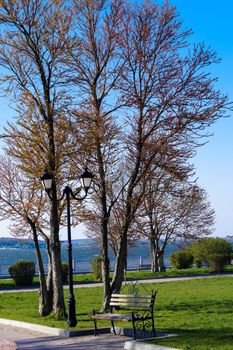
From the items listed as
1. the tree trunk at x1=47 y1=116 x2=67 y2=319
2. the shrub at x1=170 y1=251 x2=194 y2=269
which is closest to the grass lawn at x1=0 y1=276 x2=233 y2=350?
the tree trunk at x1=47 y1=116 x2=67 y2=319

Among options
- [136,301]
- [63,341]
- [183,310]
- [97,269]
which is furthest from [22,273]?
[136,301]

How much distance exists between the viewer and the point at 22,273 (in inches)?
1458

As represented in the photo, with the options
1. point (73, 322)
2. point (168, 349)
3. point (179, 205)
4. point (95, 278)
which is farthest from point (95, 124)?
point (179, 205)

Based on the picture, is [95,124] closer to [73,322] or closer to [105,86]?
[105,86]

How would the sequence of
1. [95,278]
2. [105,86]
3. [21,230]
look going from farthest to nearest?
[95,278]
[21,230]
[105,86]

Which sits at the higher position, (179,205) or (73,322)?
(179,205)

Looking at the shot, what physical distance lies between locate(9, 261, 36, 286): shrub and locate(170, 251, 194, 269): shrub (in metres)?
14.9

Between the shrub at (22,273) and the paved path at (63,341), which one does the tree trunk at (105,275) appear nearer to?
the paved path at (63,341)

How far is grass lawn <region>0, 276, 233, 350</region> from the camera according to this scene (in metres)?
13.5

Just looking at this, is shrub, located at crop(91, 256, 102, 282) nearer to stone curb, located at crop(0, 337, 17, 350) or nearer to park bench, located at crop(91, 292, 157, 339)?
park bench, located at crop(91, 292, 157, 339)

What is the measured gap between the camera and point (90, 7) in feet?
69.7

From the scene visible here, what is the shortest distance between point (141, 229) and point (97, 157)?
125 inches

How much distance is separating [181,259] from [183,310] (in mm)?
28930

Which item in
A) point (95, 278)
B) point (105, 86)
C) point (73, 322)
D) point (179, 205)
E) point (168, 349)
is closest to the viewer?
point (168, 349)
